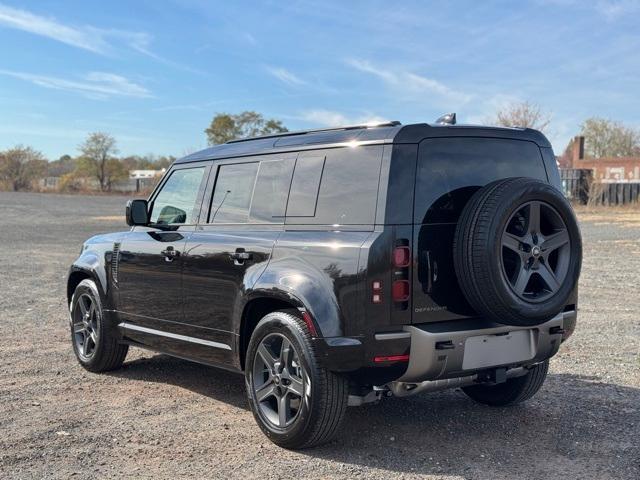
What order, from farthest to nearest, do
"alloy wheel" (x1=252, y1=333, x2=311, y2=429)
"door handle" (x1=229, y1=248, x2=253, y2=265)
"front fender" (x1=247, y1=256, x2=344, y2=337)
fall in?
"door handle" (x1=229, y1=248, x2=253, y2=265) < "alloy wheel" (x1=252, y1=333, x2=311, y2=429) < "front fender" (x1=247, y1=256, x2=344, y2=337)

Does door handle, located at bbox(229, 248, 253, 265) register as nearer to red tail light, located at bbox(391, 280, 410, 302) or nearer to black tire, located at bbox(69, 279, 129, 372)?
red tail light, located at bbox(391, 280, 410, 302)

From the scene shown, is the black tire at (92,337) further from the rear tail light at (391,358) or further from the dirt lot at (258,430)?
the rear tail light at (391,358)

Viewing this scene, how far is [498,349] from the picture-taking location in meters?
4.15

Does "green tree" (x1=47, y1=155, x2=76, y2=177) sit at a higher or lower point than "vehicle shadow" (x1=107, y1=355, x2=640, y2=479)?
higher

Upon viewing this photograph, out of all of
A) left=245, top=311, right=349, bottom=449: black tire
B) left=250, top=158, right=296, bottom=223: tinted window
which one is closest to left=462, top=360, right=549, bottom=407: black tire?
→ left=245, top=311, right=349, bottom=449: black tire

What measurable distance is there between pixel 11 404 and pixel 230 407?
1695 millimetres

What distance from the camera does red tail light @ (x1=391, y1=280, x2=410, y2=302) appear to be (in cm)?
383

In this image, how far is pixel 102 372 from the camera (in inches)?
246

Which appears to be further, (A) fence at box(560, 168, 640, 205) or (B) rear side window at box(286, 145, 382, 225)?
(A) fence at box(560, 168, 640, 205)

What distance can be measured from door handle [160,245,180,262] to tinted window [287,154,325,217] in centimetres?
120

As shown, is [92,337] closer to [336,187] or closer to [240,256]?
[240,256]

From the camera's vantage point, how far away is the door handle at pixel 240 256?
15.0ft

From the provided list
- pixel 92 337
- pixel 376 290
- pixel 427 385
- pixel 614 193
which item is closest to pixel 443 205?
pixel 376 290

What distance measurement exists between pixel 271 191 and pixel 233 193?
468 millimetres
